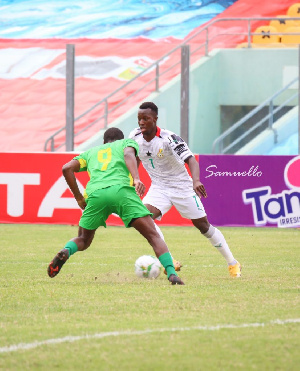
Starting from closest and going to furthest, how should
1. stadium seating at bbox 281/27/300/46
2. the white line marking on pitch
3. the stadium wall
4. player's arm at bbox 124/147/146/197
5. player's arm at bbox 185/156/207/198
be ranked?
the white line marking on pitch → player's arm at bbox 124/147/146/197 → player's arm at bbox 185/156/207/198 → the stadium wall → stadium seating at bbox 281/27/300/46

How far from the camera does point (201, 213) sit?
9500mm

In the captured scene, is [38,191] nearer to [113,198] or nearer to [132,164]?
[113,198]

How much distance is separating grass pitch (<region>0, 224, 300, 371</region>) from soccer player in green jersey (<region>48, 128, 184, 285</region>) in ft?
1.02

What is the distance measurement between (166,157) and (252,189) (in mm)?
6335

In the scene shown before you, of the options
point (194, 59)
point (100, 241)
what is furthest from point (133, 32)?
point (100, 241)

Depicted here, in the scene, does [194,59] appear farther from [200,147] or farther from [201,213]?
[201,213]

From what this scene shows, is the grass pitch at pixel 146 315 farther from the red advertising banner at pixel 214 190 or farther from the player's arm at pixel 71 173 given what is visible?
the red advertising banner at pixel 214 190

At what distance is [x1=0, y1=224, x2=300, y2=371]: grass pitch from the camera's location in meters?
5.33

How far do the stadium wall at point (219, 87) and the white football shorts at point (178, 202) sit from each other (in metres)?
12.9

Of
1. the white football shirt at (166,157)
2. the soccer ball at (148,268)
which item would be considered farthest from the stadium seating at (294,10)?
the soccer ball at (148,268)

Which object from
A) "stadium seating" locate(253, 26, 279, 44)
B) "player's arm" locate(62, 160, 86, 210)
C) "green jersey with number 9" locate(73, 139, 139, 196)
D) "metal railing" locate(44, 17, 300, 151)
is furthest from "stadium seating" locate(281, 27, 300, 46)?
"player's arm" locate(62, 160, 86, 210)

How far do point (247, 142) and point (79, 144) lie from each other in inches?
162

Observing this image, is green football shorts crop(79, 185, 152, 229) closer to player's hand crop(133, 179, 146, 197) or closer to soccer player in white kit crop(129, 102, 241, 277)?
player's hand crop(133, 179, 146, 197)

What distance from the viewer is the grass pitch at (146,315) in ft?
17.5
